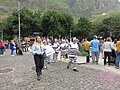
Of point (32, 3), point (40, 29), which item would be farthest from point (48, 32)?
point (32, 3)

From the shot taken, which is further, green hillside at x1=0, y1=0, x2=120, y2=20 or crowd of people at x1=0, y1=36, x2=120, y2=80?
green hillside at x1=0, y1=0, x2=120, y2=20

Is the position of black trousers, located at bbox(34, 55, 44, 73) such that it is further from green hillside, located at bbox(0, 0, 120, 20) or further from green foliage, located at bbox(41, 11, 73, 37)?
green hillside, located at bbox(0, 0, 120, 20)

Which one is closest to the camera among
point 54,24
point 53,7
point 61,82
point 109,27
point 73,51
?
point 61,82

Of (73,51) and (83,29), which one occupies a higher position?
(83,29)

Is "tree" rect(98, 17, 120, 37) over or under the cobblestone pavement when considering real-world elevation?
over

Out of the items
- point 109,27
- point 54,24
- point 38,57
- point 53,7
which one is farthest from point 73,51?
point 53,7

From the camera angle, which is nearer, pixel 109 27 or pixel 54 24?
pixel 54 24

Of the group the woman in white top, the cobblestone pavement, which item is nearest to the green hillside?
the cobblestone pavement

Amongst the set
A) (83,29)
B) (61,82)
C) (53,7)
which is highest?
(53,7)

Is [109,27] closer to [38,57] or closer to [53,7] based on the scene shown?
[38,57]

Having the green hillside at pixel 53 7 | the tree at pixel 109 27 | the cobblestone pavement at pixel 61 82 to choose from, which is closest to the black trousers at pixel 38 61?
the cobblestone pavement at pixel 61 82

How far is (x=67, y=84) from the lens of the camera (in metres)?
10.2

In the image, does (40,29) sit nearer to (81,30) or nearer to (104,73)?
(81,30)

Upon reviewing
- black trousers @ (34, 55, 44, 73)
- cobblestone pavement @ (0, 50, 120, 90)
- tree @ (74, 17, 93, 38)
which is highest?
tree @ (74, 17, 93, 38)
